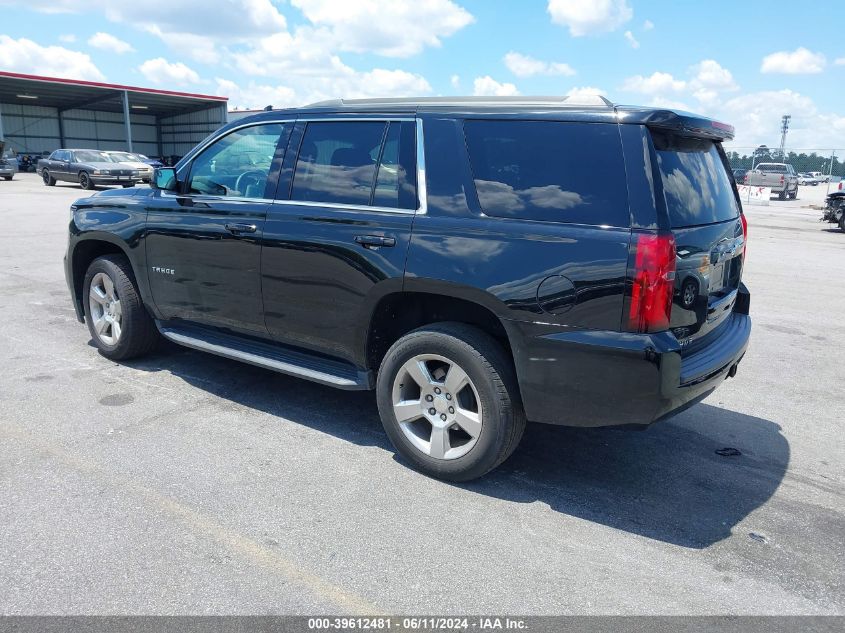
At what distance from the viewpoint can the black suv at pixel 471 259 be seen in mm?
3025

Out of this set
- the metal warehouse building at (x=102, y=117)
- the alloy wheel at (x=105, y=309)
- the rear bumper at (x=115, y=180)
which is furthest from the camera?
the metal warehouse building at (x=102, y=117)

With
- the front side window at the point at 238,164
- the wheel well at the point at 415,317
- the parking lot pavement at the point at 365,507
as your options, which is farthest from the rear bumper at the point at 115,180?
the wheel well at the point at 415,317

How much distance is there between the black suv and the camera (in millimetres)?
3025

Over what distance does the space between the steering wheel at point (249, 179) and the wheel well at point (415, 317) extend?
3.95 feet

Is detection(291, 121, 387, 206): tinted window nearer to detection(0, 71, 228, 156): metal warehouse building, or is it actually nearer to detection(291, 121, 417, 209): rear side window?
detection(291, 121, 417, 209): rear side window

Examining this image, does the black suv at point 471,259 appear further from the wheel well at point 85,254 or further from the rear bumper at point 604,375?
the wheel well at point 85,254

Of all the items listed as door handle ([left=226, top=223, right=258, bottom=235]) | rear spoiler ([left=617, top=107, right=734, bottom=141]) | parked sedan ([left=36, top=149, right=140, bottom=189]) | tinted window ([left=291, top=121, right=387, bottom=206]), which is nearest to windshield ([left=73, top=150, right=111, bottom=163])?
parked sedan ([left=36, top=149, right=140, bottom=189])

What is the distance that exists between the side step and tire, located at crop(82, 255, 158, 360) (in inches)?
12.6

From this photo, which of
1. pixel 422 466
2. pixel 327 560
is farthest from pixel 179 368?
pixel 327 560

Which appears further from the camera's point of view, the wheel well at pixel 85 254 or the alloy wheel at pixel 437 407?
the wheel well at pixel 85 254

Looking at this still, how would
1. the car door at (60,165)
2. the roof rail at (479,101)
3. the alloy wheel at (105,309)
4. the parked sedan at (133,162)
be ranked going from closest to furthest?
the roof rail at (479,101), the alloy wheel at (105,309), the parked sedan at (133,162), the car door at (60,165)

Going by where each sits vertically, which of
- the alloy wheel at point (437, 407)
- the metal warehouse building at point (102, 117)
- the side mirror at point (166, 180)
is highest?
the metal warehouse building at point (102, 117)

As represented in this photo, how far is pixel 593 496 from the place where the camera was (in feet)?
11.4

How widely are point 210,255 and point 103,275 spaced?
54.5 inches
